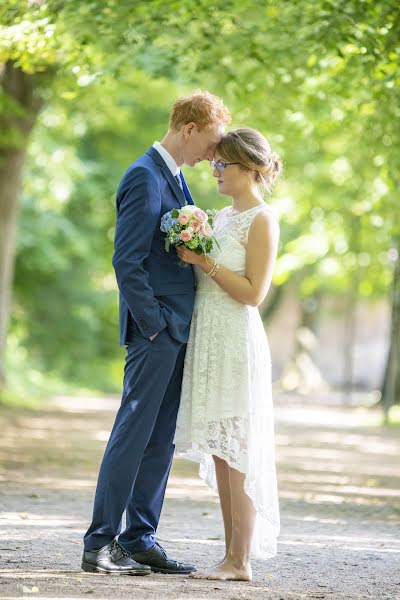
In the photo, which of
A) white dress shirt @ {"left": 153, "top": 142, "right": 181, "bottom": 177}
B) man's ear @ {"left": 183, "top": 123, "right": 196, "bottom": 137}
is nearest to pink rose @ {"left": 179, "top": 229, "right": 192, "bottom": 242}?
white dress shirt @ {"left": 153, "top": 142, "right": 181, "bottom": 177}

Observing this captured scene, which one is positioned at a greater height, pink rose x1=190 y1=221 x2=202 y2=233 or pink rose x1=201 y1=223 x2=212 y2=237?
pink rose x1=190 y1=221 x2=202 y2=233

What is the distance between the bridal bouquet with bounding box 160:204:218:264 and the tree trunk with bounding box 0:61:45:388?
11700 millimetres

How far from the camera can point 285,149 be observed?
1666 cm

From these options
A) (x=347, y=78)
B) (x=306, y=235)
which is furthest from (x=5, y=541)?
(x=306, y=235)

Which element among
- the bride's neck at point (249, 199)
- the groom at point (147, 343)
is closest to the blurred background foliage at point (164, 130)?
the bride's neck at point (249, 199)

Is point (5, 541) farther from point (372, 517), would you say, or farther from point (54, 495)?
point (372, 517)

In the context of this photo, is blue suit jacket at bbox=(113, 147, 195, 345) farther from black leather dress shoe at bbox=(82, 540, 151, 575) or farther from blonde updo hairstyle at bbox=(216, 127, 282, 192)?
black leather dress shoe at bbox=(82, 540, 151, 575)

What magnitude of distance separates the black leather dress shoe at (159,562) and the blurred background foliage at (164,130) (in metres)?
3.11

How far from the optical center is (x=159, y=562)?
242 inches

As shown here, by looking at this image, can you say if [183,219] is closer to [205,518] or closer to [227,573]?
[227,573]

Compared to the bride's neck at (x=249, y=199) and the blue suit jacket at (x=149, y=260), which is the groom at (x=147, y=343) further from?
the bride's neck at (x=249, y=199)

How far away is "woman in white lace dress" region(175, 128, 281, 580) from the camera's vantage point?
6.07m

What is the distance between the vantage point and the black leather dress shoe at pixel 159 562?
242 inches

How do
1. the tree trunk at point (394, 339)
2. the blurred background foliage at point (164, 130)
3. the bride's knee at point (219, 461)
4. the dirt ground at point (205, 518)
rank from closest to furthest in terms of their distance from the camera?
the dirt ground at point (205, 518)
the bride's knee at point (219, 461)
the blurred background foliage at point (164, 130)
the tree trunk at point (394, 339)
